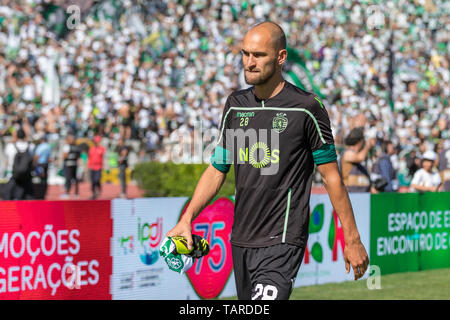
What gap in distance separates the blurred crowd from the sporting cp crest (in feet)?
39.7

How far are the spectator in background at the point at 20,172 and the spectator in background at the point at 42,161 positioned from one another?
134 centimetres

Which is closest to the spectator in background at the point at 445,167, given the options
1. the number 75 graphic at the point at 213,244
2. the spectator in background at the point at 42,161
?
the number 75 graphic at the point at 213,244

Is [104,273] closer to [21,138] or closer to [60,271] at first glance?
[60,271]

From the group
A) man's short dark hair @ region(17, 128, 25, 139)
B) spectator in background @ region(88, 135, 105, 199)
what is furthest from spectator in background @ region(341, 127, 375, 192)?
spectator in background @ region(88, 135, 105, 199)

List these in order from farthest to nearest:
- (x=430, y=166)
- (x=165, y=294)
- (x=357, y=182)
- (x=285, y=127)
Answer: (x=430, y=166), (x=357, y=182), (x=165, y=294), (x=285, y=127)

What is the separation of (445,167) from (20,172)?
816 centimetres

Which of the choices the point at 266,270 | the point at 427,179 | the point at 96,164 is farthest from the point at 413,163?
the point at 266,270

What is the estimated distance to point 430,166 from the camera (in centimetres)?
1587

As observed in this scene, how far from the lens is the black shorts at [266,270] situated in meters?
5.18

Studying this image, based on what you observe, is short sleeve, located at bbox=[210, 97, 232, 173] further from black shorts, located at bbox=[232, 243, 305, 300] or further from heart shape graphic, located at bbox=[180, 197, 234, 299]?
heart shape graphic, located at bbox=[180, 197, 234, 299]

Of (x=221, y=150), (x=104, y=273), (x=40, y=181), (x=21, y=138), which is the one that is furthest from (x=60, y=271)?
(x=40, y=181)

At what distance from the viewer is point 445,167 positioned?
16.8 m

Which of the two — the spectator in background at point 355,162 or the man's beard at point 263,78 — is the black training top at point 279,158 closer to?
the man's beard at point 263,78
